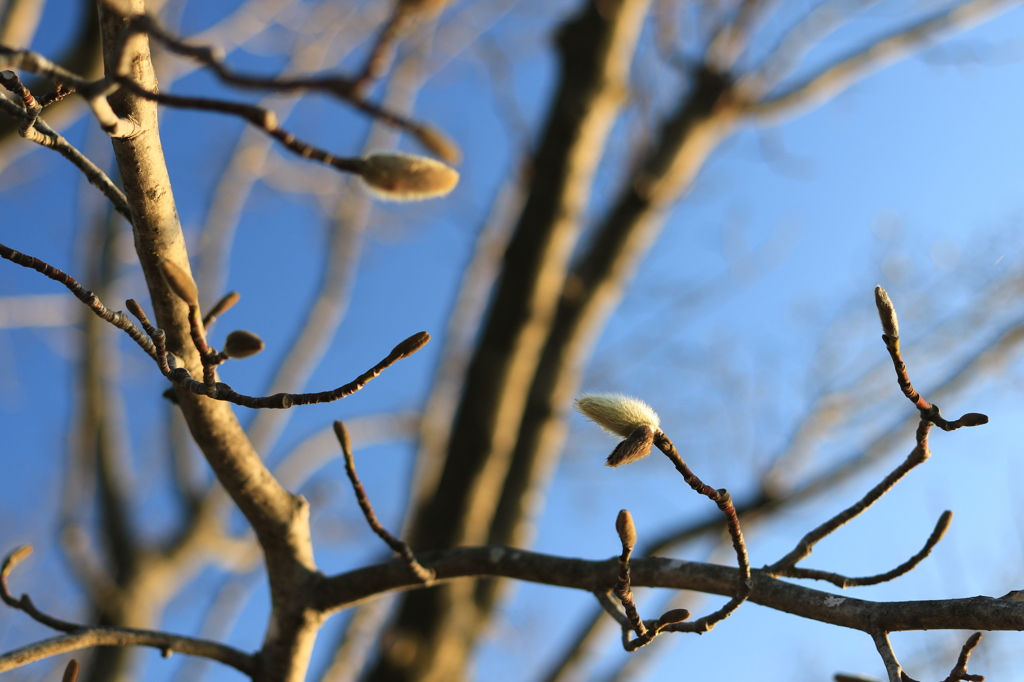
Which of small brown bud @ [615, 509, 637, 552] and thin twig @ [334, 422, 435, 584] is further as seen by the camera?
thin twig @ [334, 422, 435, 584]

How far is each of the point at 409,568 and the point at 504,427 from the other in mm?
1851

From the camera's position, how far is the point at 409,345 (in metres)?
0.83

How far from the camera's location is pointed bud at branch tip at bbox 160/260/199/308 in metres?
0.84

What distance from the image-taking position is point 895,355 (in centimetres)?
90

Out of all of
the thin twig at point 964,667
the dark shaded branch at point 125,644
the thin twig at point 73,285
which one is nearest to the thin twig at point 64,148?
the thin twig at point 73,285

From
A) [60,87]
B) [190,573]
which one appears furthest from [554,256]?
[190,573]

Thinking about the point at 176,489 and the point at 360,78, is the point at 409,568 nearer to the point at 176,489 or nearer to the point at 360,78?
the point at 360,78

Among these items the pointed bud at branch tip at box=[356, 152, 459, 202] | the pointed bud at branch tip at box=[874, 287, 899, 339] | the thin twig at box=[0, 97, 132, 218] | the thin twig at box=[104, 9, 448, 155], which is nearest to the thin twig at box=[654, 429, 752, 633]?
the pointed bud at branch tip at box=[874, 287, 899, 339]

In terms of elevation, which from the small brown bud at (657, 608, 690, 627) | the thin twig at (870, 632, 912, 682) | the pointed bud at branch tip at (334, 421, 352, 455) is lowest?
the thin twig at (870, 632, 912, 682)

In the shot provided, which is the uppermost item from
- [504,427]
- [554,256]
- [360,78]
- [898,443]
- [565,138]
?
[565,138]

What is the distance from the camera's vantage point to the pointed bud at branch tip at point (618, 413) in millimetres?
955

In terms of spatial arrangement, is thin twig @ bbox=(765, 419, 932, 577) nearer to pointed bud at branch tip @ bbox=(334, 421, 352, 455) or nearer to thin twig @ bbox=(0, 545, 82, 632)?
pointed bud at branch tip @ bbox=(334, 421, 352, 455)

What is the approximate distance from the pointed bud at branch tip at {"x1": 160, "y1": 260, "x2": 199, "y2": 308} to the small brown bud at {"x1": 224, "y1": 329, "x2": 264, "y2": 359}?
140 mm

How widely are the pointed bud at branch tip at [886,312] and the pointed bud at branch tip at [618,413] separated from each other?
306 millimetres
